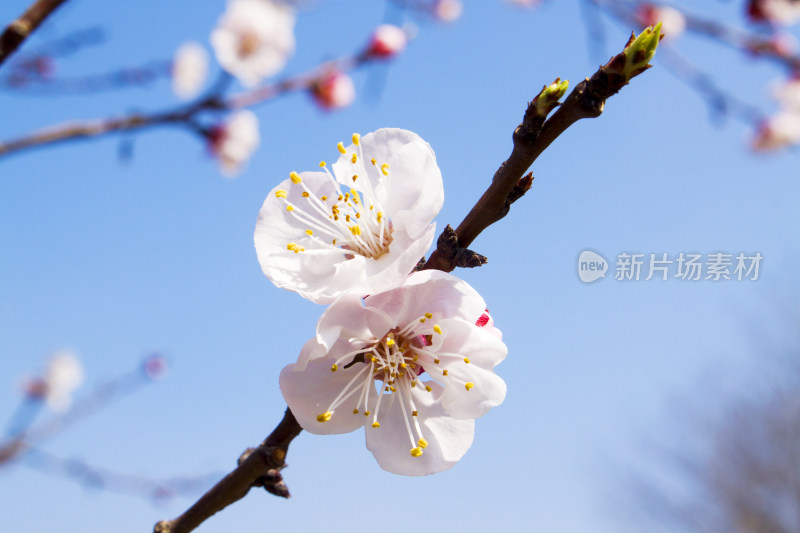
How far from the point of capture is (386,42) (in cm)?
353

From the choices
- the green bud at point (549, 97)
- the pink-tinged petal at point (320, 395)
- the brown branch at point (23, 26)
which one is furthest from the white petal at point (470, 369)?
the brown branch at point (23, 26)

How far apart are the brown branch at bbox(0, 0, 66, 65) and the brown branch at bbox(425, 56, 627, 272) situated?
0.57 m

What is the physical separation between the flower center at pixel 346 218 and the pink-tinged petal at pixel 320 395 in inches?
6.7

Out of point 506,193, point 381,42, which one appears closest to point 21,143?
point 506,193

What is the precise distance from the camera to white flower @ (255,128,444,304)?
80 cm

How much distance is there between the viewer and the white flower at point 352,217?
796mm

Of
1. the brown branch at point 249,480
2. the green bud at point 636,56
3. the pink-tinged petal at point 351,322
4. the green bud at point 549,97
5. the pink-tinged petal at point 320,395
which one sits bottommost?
the brown branch at point 249,480

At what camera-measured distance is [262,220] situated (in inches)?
36.1

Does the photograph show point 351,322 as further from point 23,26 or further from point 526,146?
point 23,26

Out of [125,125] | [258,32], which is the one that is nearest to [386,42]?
[258,32]

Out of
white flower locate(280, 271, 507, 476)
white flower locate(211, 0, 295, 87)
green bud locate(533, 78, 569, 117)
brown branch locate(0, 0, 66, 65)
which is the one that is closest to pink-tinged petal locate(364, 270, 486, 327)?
white flower locate(280, 271, 507, 476)

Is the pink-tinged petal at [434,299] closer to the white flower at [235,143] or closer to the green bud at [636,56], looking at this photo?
the green bud at [636,56]

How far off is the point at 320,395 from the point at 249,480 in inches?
6.1

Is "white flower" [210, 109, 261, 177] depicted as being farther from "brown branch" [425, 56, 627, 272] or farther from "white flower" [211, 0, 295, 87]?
"brown branch" [425, 56, 627, 272]
